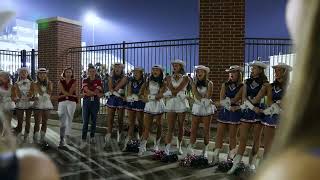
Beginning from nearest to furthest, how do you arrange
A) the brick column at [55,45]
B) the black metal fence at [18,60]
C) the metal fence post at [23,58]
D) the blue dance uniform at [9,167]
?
the blue dance uniform at [9,167], the brick column at [55,45], the black metal fence at [18,60], the metal fence post at [23,58]

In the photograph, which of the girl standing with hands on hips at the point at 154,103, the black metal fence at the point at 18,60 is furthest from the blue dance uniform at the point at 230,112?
the black metal fence at the point at 18,60

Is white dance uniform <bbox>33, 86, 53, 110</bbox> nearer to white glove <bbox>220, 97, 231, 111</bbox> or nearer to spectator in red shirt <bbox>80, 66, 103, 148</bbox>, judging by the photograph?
spectator in red shirt <bbox>80, 66, 103, 148</bbox>

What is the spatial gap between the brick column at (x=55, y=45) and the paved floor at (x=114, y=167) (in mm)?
5879

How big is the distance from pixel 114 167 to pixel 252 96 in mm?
2874

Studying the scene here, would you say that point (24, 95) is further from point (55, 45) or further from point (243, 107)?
point (243, 107)

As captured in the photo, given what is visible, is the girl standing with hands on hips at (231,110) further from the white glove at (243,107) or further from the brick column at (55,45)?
the brick column at (55,45)

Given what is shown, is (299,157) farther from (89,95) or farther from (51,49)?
(51,49)

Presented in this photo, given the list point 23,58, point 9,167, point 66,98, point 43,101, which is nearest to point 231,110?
point 66,98

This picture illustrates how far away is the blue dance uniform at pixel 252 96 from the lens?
8312 millimetres

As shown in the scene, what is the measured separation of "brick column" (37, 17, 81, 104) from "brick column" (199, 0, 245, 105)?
21.5ft

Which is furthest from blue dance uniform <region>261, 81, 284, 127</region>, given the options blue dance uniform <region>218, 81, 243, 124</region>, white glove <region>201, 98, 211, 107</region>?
white glove <region>201, 98, 211, 107</region>

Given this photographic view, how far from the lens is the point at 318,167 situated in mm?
580

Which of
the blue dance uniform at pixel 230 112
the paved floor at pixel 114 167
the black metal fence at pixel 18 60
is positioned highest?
the black metal fence at pixel 18 60

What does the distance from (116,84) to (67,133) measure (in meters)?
1.78
